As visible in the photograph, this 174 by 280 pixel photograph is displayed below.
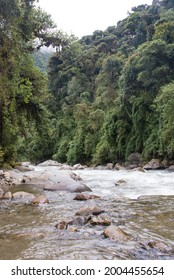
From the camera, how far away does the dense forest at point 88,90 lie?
10.6 meters

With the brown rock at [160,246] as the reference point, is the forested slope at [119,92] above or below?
above

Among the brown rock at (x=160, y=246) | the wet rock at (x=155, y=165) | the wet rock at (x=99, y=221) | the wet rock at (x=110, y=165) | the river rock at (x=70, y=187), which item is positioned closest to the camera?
the brown rock at (x=160, y=246)

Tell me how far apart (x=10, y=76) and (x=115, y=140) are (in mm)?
19243

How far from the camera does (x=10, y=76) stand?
9.58 m

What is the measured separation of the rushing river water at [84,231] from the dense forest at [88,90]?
13.4 feet

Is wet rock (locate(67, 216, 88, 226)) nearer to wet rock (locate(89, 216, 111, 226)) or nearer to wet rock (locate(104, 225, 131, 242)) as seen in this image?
wet rock (locate(89, 216, 111, 226))

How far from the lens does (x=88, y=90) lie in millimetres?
40781

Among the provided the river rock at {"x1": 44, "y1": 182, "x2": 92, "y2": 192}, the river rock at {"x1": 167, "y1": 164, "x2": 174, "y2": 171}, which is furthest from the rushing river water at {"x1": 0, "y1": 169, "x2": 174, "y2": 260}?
the river rock at {"x1": 167, "y1": 164, "x2": 174, "y2": 171}

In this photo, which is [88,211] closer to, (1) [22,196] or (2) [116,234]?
(2) [116,234]

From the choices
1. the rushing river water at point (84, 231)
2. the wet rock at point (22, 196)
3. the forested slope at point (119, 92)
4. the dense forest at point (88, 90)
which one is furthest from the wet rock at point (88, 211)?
the forested slope at point (119, 92)

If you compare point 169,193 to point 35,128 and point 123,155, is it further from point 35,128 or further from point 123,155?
point 123,155

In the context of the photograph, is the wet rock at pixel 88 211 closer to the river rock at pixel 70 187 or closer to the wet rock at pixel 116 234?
the wet rock at pixel 116 234

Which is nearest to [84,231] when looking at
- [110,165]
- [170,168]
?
[170,168]

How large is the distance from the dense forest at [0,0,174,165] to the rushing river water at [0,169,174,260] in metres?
4.08
